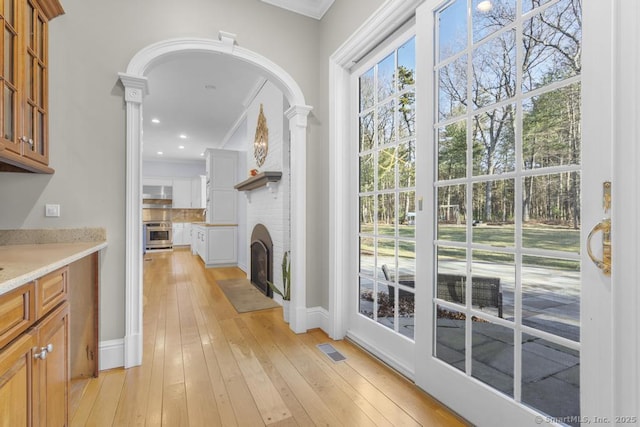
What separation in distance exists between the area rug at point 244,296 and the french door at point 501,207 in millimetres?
1738

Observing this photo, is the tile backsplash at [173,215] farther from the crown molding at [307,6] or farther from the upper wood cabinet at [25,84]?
the crown molding at [307,6]

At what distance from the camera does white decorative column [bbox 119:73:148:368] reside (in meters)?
2.09

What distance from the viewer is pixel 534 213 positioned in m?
1.26

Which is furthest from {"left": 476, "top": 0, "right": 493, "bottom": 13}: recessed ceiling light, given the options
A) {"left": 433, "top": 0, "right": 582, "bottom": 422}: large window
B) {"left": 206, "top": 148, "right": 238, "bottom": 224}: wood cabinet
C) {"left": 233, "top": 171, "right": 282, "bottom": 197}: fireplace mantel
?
{"left": 206, "top": 148, "right": 238, "bottom": 224}: wood cabinet

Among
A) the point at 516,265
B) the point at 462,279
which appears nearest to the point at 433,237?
the point at 462,279

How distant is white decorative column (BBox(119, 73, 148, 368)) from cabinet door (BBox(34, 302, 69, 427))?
82cm

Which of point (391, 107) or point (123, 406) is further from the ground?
point (391, 107)

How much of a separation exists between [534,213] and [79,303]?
252cm

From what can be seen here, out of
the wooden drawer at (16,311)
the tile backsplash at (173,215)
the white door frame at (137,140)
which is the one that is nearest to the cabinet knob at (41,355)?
the wooden drawer at (16,311)

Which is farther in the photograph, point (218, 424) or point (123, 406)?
point (123, 406)

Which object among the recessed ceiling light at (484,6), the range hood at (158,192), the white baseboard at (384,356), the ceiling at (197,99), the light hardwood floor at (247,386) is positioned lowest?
the light hardwood floor at (247,386)

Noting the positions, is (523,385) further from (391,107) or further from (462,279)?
(391,107)

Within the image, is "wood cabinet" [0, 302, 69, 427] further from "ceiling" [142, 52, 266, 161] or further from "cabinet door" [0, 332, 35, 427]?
"ceiling" [142, 52, 266, 161]

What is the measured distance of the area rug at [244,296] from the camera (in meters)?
3.46
